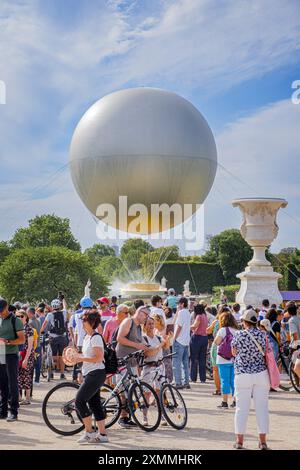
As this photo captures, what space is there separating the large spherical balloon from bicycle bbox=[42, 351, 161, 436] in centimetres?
3210

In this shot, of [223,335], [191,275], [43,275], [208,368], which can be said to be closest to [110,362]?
[223,335]

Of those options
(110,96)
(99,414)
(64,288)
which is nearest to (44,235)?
(64,288)

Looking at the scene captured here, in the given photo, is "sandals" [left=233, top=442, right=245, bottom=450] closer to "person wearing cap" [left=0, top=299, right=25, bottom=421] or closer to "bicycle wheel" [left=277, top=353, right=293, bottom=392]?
"person wearing cap" [left=0, top=299, right=25, bottom=421]

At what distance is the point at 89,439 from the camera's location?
898 centimetres

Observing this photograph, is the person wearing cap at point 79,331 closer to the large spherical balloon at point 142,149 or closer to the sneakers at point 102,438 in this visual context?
the sneakers at point 102,438

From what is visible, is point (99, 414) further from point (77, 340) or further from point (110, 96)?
point (110, 96)

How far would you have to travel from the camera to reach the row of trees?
55.6 metres

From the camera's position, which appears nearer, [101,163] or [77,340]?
[77,340]

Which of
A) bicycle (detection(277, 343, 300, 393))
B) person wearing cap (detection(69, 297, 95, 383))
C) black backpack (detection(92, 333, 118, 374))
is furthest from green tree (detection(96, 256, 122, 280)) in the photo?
black backpack (detection(92, 333, 118, 374))

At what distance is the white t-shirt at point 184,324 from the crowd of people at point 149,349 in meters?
0.02

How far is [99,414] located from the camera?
896cm

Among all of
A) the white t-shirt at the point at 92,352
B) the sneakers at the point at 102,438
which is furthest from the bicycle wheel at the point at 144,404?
the white t-shirt at the point at 92,352

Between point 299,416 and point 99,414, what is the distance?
146 inches
